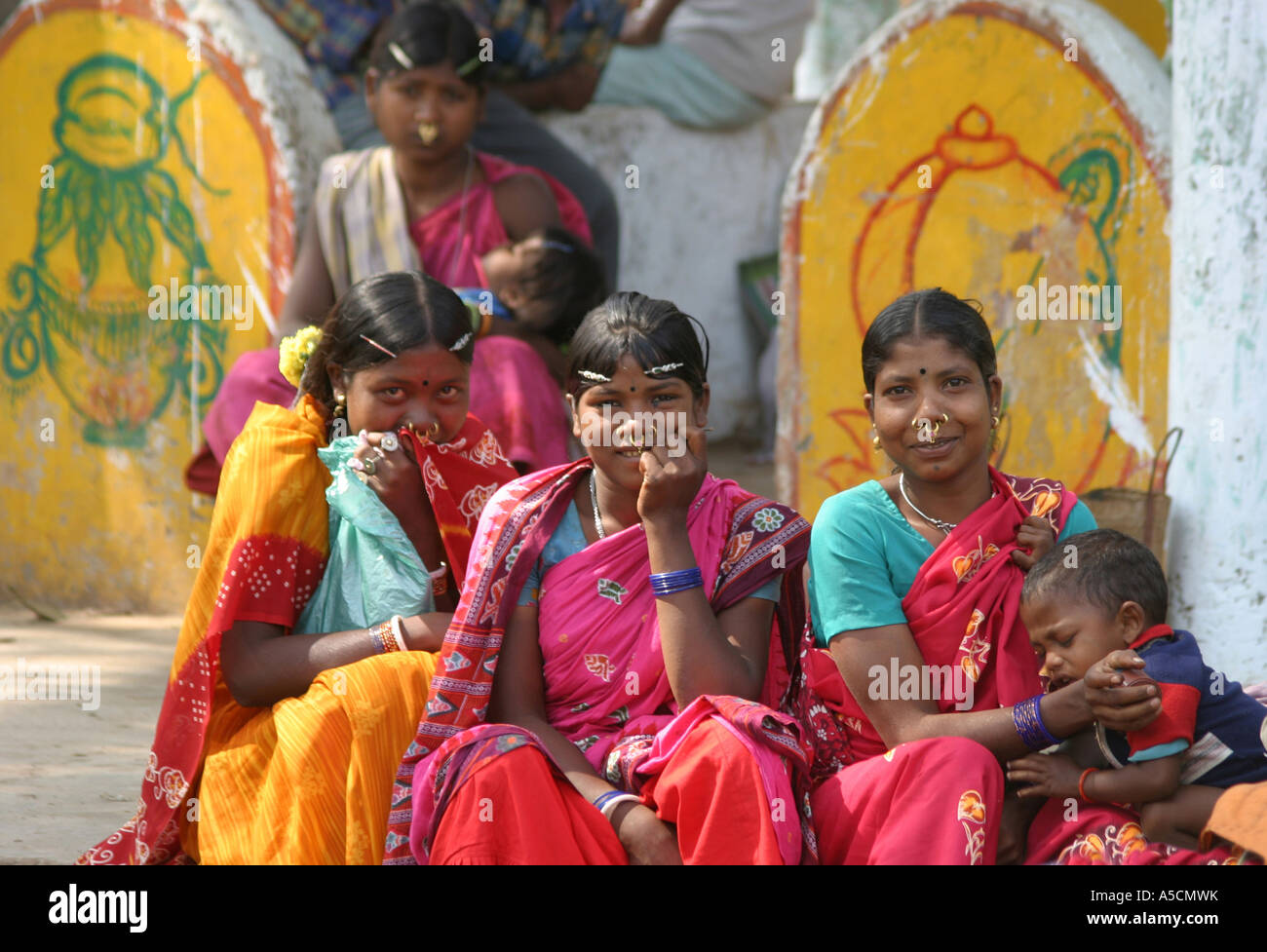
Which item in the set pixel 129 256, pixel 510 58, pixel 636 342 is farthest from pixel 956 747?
pixel 510 58

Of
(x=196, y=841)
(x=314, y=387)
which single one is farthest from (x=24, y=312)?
(x=196, y=841)

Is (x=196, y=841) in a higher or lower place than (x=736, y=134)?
lower

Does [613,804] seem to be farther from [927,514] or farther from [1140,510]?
[1140,510]

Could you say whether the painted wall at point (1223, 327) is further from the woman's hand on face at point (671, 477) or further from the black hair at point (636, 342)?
the woman's hand on face at point (671, 477)

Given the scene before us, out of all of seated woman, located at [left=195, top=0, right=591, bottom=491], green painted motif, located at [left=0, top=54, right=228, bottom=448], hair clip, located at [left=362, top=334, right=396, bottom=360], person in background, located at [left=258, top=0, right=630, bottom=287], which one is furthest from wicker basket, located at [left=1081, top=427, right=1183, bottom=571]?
green painted motif, located at [left=0, top=54, right=228, bottom=448]

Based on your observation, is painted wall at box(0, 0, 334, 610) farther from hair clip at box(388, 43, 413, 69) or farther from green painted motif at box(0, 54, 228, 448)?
hair clip at box(388, 43, 413, 69)

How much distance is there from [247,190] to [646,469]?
147 inches

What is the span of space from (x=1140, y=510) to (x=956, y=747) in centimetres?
237

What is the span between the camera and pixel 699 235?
8.84 metres

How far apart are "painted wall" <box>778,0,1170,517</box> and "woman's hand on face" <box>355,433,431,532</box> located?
2.75 meters

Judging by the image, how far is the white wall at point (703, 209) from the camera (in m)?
8.52

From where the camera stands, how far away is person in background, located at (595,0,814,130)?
28.6 ft

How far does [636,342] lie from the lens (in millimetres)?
3311

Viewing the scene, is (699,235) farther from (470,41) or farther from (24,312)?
(24,312)
